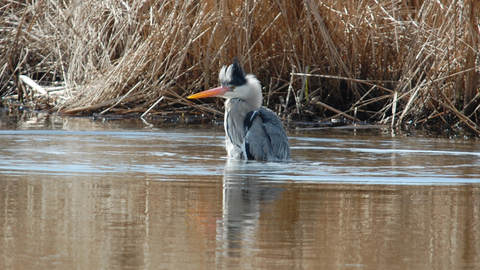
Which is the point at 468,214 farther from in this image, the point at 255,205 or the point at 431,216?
the point at 255,205

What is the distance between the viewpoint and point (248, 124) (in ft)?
21.6

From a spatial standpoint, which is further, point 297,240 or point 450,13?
point 450,13

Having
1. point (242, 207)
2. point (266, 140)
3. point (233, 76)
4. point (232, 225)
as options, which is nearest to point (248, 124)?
point (266, 140)

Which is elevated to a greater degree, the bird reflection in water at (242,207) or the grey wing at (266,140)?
the grey wing at (266,140)

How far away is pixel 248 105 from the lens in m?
6.82

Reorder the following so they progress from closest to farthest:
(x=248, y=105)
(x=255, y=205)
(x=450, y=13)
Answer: (x=255, y=205) → (x=248, y=105) → (x=450, y=13)

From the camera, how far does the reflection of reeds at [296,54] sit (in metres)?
8.72

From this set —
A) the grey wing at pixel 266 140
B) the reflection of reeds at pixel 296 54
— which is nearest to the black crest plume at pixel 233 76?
the grey wing at pixel 266 140

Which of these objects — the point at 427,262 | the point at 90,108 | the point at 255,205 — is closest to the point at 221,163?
the point at 255,205

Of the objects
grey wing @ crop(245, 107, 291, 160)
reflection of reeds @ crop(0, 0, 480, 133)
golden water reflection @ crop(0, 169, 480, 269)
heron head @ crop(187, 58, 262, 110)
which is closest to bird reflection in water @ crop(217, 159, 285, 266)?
golden water reflection @ crop(0, 169, 480, 269)

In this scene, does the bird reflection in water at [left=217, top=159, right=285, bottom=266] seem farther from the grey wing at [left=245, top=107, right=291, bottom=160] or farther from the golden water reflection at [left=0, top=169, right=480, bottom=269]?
the grey wing at [left=245, top=107, right=291, bottom=160]

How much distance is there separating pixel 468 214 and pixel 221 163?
2.48 metres

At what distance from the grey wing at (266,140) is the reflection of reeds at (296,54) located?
257 cm

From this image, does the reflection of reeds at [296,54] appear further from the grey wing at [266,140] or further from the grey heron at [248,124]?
the grey wing at [266,140]
